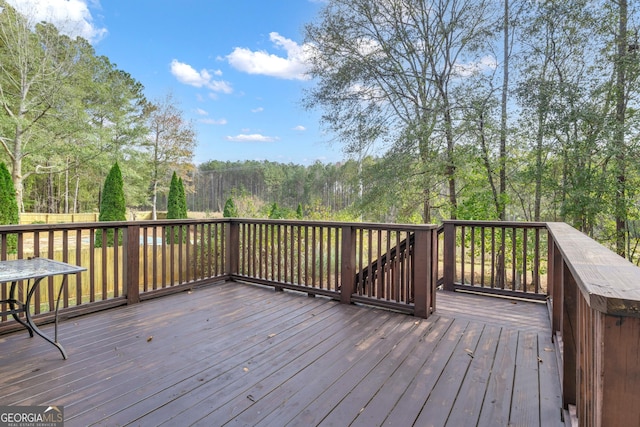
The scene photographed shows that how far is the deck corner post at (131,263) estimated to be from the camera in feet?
11.7

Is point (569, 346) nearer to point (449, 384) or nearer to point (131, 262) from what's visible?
point (449, 384)

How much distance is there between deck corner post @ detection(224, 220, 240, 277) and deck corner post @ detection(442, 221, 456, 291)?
111 inches

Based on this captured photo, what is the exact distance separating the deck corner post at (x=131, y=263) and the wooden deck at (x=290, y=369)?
0.81 feet

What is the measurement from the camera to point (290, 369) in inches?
87.2

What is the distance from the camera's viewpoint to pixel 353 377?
6.95ft

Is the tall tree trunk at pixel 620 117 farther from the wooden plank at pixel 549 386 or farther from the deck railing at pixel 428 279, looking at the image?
the wooden plank at pixel 549 386

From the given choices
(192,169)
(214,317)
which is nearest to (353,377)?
Answer: (214,317)

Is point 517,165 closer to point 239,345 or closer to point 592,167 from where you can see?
point 592,167

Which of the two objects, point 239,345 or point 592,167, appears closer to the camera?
point 239,345

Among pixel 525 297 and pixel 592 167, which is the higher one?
pixel 592 167

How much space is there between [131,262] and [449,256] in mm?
3769

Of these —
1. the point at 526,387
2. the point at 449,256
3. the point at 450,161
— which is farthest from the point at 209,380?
the point at 450,161

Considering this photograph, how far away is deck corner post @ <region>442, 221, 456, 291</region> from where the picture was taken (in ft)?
14.2

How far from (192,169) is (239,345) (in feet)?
65.8
